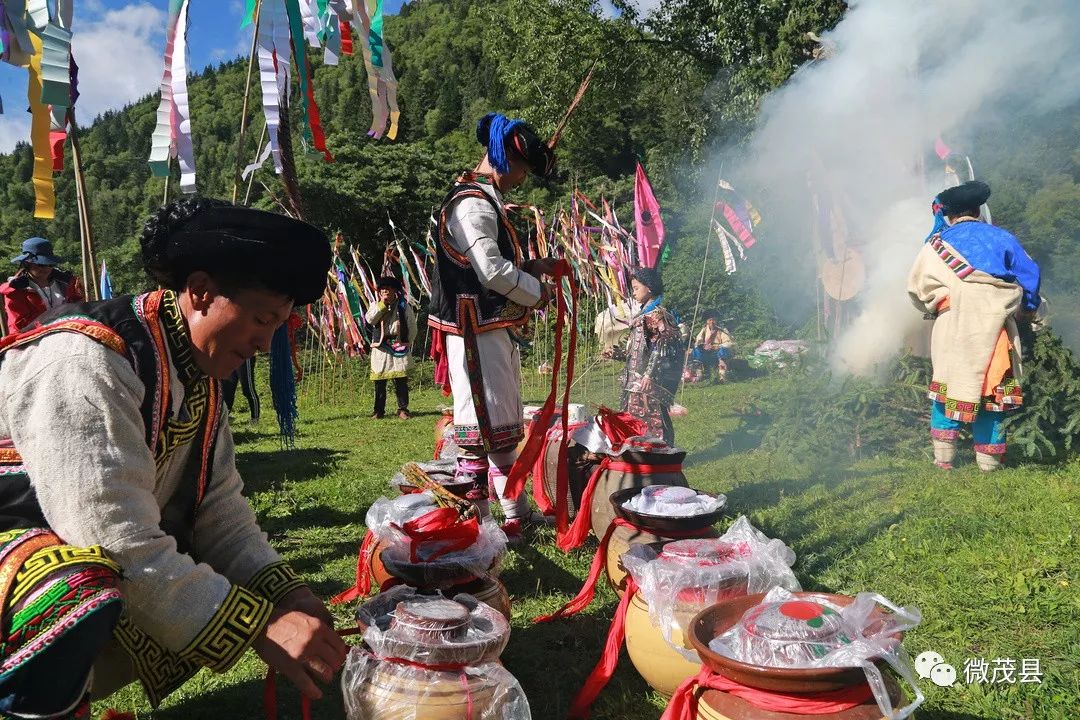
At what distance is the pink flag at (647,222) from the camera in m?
10.3

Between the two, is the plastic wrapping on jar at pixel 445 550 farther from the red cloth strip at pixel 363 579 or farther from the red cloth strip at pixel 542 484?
the red cloth strip at pixel 542 484

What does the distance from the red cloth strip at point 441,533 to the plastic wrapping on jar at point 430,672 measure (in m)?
0.48

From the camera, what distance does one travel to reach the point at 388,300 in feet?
33.7

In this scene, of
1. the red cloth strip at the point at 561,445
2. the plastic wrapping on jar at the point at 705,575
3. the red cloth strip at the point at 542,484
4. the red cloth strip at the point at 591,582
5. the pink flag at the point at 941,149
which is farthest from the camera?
the pink flag at the point at 941,149

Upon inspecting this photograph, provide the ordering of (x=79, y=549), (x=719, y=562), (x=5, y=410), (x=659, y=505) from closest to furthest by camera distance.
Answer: (x=79, y=549) < (x=5, y=410) < (x=719, y=562) < (x=659, y=505)

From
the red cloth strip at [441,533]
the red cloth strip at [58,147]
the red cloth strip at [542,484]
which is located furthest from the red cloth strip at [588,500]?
the red cloth strip at [58,147]

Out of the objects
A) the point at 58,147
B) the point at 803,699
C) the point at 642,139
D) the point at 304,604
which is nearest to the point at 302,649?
the point at 304,604

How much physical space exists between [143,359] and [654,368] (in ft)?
17.1

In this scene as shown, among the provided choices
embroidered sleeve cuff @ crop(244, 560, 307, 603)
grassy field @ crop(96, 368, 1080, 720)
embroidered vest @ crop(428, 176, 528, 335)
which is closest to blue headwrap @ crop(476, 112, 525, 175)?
embroidered vest @ crop(428, 176, 528, 335)

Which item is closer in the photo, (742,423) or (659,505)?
(659,505)

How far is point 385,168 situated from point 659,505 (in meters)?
25.0

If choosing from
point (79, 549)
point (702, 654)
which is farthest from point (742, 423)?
point (79, 549)

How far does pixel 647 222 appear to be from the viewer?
10938 mm

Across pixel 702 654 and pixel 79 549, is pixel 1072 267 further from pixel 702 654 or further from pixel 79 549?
pixel 79 549
